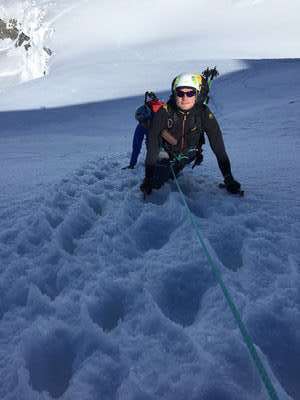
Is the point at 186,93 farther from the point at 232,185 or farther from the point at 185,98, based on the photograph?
the point at 232,185

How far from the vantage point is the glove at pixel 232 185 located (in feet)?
15.2

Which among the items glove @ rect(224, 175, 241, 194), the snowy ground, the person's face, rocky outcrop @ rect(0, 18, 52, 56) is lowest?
the snowy ground

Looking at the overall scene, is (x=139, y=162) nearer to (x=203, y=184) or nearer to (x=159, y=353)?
(x=203, y=184)

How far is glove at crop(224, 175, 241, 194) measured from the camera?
4633mm

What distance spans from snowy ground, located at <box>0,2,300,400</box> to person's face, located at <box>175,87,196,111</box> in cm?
89

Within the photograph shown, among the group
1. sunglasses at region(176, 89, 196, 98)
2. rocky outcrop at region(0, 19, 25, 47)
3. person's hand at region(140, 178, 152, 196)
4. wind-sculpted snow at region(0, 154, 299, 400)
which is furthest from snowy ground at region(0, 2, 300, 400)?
rocky outcrop at region(0, 19, 25, 47)

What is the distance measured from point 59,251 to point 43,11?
81824 mm

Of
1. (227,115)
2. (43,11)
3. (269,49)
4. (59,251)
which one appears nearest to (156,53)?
(269,49)

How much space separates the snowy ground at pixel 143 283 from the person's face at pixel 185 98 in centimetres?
89

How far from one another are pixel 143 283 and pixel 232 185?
1.98m

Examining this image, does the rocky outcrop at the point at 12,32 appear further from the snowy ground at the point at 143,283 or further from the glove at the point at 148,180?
the glove at the point at 148,180

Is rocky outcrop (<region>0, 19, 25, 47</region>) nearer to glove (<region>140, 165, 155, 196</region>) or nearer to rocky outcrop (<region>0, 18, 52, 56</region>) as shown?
rocky outcrop (<region>0, 18, 52, 56</region>)

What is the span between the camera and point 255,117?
11.6 m

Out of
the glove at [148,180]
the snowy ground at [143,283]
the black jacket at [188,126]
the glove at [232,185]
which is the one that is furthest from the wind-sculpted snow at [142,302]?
the black jacket at [188,126]
